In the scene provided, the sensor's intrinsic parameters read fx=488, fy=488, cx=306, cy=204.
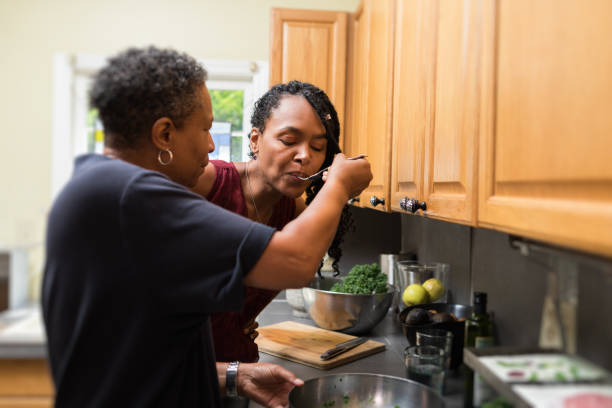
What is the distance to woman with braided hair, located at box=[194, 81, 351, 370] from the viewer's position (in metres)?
1.10

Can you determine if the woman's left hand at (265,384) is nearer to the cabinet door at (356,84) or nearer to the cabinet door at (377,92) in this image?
the cabinet door at (377,92)

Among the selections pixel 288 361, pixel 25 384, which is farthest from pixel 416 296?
pixel 25 384

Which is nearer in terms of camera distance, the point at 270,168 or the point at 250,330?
the point at 270,168

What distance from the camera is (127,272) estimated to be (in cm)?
58

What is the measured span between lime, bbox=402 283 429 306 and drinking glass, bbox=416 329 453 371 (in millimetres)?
298

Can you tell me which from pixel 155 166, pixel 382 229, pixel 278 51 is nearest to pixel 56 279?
pixel 155 166

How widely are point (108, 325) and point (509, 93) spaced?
587 millimetres

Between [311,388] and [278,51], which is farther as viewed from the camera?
[278,51]

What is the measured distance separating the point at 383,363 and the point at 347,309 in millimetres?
223

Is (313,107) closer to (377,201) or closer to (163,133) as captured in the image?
(377,201)

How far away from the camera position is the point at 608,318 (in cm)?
68

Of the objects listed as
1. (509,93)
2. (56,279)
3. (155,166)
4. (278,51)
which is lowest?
(56,279)

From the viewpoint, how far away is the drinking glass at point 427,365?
94 centimetres

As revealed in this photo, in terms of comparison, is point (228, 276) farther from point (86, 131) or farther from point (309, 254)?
point (86, 131)
